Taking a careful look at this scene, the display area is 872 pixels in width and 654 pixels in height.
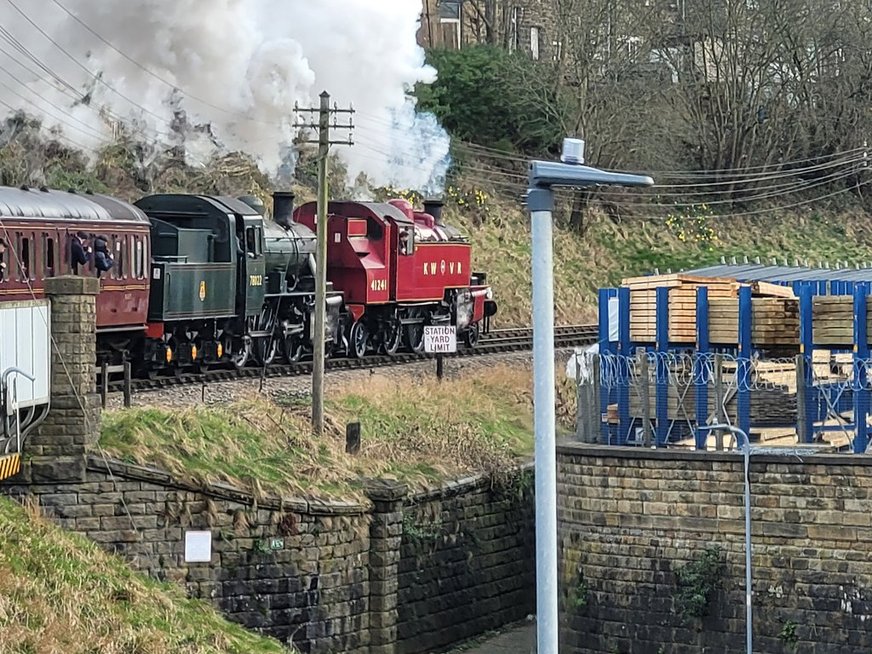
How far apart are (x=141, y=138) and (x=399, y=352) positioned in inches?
391

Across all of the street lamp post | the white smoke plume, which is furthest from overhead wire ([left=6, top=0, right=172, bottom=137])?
the street lamp post

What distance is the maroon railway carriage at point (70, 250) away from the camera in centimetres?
2155

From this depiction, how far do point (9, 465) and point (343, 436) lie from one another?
21.2 ft

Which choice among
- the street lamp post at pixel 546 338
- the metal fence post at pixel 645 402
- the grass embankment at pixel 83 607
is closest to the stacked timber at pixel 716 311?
the metal fence post at pixel 645 402

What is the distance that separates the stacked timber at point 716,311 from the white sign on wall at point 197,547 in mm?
6049

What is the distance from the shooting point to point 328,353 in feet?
98.9

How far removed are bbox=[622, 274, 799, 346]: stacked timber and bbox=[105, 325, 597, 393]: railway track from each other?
296 inches

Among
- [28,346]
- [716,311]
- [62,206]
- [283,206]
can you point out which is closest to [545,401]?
[28,346]

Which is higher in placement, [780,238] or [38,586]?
[780,238]

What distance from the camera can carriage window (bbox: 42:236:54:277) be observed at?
22.4m

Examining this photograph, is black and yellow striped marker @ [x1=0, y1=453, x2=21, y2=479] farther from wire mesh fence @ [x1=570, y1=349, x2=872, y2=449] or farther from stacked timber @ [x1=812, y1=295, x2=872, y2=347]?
stacked timber @ [x1=812, y1=295, x2=872, y2=347]

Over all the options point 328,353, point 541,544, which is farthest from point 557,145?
point 541,544

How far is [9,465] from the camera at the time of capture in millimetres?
16719

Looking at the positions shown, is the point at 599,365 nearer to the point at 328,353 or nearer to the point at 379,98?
the point at 328,353
